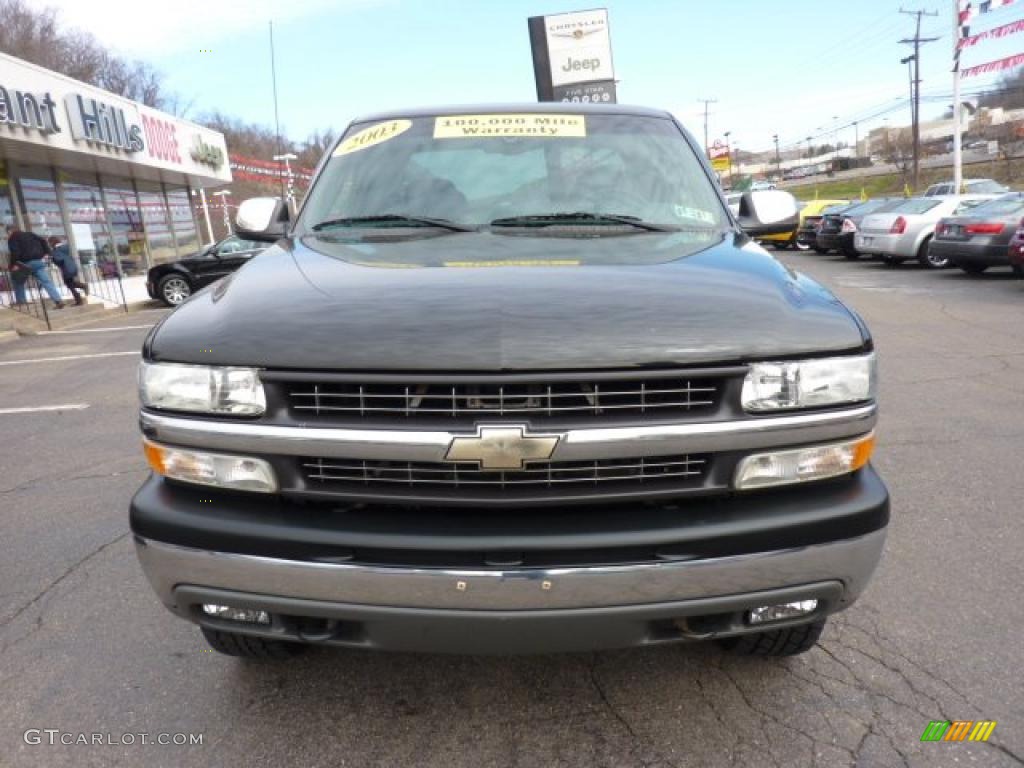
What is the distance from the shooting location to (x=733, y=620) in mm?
1858

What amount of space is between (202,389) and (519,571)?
2.98ft

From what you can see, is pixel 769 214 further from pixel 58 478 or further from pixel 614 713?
pixel 58 478

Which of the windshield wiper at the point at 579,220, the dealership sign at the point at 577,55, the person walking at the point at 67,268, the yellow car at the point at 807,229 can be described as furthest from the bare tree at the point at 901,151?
the windshield wiper at the point at 579,220

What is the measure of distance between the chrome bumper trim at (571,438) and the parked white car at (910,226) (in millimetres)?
15420

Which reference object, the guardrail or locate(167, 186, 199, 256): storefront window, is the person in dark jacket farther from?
locate(167, 186, 199, 256): storefront window

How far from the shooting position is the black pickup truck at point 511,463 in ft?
5.63

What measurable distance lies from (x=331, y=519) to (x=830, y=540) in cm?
123

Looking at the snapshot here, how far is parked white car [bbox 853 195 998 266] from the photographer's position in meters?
15.0

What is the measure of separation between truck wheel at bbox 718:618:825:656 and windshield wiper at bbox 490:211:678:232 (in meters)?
1.43

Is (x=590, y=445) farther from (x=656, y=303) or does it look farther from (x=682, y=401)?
(x=656, y=303)

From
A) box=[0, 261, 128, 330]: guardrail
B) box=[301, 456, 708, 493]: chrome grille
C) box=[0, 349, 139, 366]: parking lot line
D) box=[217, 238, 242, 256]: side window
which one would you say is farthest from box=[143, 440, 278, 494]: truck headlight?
box=[217, 238, 242, 256]: side window

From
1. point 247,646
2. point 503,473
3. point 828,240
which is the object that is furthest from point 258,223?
point 828,240

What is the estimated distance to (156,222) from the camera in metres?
22.6

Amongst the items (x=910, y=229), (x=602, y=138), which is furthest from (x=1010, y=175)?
(x=602, y=138)
